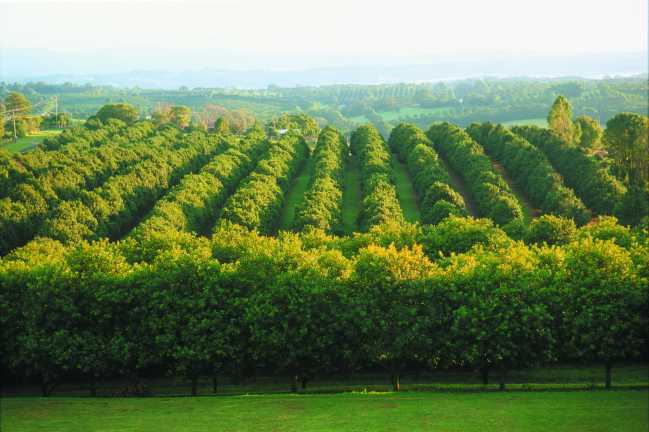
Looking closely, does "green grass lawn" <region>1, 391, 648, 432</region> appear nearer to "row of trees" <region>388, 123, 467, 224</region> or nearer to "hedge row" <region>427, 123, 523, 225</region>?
"row of trees" <region>388, 123, 467, 224</region>

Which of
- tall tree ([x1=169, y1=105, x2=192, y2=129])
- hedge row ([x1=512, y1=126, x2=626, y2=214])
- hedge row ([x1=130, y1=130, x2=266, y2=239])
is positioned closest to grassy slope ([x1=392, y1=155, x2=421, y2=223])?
hedge row ([x1=512, y1=126, x2=626, y2=214])

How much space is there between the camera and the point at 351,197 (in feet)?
269

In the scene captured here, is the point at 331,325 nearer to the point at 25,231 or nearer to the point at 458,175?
the point at 25,231

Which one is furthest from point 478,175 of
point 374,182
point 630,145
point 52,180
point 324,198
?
point 52,180

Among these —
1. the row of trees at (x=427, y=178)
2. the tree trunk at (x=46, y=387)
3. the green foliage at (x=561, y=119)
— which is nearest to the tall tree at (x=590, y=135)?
the green foliage at (x=561, y=119)

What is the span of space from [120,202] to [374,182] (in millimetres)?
28283

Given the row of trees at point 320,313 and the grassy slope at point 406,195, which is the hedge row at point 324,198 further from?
the row of trees at point 320,313

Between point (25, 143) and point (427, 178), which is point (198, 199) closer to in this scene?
point (427, 178)

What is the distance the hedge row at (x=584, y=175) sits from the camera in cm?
6800

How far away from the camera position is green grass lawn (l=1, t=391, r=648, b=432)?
77.0ft

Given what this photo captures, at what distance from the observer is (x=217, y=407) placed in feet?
90.4

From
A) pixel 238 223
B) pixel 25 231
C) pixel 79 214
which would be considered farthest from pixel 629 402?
pixel 25 231

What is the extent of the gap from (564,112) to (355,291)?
288 feet

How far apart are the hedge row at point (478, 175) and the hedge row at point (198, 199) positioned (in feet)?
94.9
